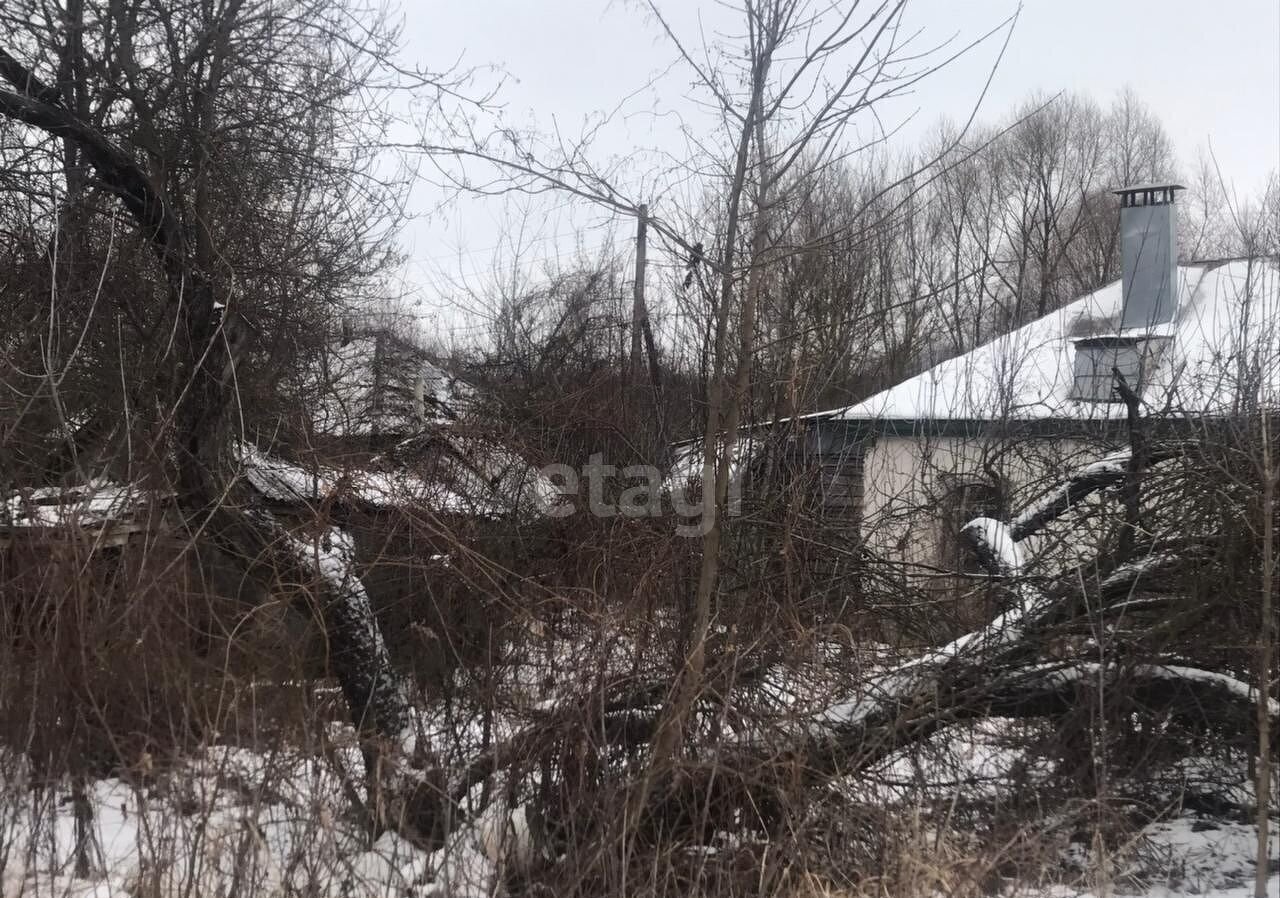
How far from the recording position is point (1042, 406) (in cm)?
1007

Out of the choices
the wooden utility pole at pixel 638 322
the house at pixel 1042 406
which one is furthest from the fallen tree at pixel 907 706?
the wooden utility pole at pixel 638 322

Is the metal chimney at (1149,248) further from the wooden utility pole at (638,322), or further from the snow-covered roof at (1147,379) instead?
the wooden utility pole at (638,322)

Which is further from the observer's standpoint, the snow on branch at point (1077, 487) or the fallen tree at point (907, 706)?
the snow on branch at point (1077, 487)

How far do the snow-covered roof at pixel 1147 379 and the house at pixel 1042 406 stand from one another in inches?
1.0

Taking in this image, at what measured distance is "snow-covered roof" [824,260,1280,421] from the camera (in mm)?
5762

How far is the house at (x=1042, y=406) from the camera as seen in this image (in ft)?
19.7

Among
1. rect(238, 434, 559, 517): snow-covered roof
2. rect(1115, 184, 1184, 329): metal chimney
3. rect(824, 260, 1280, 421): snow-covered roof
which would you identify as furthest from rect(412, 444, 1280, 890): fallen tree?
rect(1115, 184, 1184, 329): metal chimney

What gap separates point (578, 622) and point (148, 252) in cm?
393

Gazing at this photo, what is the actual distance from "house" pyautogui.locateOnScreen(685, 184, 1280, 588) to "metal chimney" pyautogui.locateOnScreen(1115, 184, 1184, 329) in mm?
20

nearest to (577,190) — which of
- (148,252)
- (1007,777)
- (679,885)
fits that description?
(679,885)

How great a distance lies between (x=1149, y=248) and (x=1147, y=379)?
21.4 ft

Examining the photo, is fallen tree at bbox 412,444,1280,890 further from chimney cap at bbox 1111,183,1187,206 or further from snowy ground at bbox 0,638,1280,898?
chimney cap at bbox 1111,183,1187,206

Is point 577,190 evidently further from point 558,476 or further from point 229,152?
point 558,476

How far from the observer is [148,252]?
6.63m
